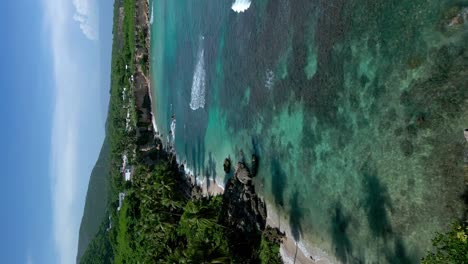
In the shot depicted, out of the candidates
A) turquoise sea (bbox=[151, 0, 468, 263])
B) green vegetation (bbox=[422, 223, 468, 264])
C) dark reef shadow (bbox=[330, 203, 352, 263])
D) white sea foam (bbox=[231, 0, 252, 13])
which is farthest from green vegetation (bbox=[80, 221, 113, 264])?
green vegetation (bbox=[422, 223, 468, 264])

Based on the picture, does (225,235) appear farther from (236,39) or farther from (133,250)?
(133,250)

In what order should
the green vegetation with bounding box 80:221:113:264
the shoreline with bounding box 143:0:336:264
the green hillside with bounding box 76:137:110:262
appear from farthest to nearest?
the green hillside with bounding box 76:137:110:262, the green vegetation with bounding box 80:221:113:264, the shoreline with bounding box 143:0:336:264

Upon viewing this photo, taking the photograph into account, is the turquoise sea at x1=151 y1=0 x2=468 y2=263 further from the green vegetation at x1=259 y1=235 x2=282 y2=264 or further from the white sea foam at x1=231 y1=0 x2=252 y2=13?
the green vegetation at x1=259 y1=235 x2=282 y2=264

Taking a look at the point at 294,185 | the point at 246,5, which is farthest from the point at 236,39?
the point at 294,185

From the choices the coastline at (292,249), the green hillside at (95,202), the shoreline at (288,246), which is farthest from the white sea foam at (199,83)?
the green hillside at (95,202)

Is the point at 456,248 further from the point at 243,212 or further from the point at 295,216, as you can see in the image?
the point at 243,212

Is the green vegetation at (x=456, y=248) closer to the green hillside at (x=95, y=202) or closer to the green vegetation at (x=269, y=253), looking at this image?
the green vegetation at (x=269, y=253)

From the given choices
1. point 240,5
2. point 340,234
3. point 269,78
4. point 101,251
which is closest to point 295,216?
point 340,234

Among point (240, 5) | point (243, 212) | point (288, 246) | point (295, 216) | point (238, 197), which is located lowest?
point (288, 246)
